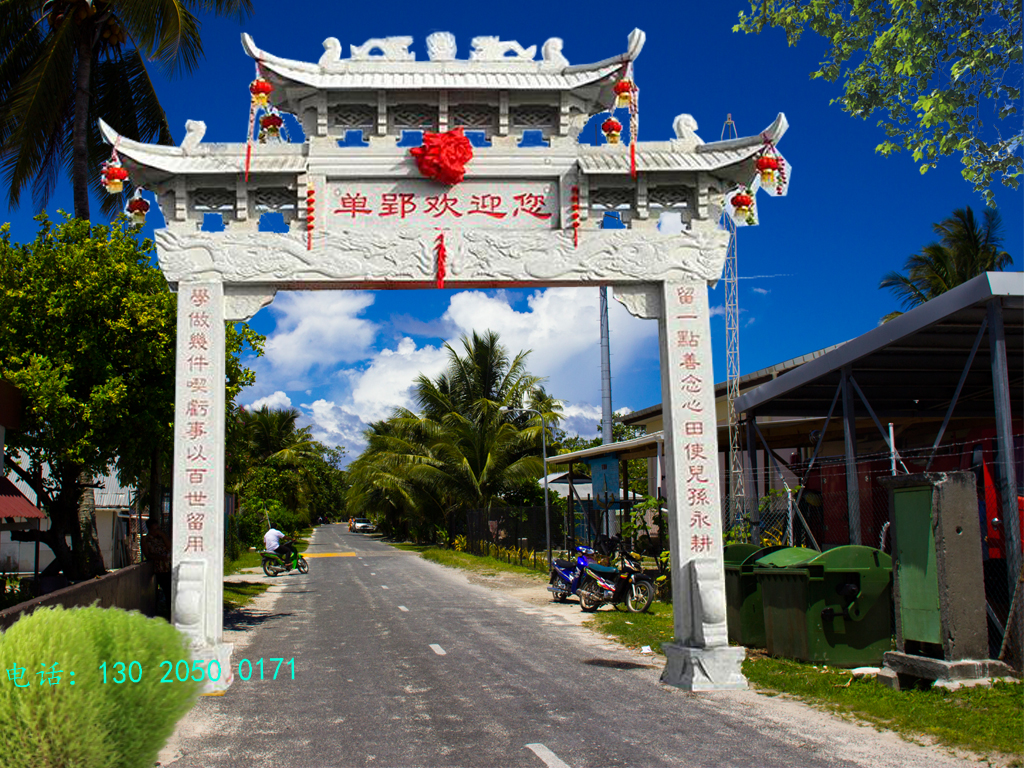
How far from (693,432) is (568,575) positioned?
29.0 feet

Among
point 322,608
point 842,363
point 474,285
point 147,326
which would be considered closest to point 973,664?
point 842,363

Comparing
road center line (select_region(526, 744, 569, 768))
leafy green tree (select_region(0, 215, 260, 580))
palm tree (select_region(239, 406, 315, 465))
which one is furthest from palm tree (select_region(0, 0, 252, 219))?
palm tree (select_region(239, 406, 315, 465))

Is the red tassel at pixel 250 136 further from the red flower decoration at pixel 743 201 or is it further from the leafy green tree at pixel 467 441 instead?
the leafy green tree at pixel 467 441

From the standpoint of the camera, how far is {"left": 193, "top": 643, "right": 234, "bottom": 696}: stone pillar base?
28.4ft

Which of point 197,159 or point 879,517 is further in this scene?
point 879,517

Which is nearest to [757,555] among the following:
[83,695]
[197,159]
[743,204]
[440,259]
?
[743,204]

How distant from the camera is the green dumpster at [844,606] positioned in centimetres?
968

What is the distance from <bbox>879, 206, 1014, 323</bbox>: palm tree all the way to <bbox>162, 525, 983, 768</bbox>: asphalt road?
20.3 meters

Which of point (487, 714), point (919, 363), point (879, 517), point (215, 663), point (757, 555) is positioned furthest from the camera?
A: point (879, 517)

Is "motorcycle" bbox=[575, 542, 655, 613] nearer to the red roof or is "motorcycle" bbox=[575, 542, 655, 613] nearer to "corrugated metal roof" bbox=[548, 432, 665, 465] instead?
"corrugated metal roof" bbox=[548, 432, 665, 465]

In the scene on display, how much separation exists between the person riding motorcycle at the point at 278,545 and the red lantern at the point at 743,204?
65.9ft

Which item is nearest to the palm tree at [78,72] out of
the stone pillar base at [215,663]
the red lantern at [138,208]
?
the red lantern at [138,208]

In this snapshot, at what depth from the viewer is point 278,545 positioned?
87.4 feet

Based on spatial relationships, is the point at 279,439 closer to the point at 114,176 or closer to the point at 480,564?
the point at 480,564
